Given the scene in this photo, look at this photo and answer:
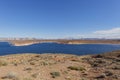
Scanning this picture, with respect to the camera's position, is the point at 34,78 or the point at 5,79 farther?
the point at 34,78

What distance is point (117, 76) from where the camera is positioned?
49.5 feet

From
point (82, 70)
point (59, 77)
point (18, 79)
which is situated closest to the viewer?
point (18, 79)

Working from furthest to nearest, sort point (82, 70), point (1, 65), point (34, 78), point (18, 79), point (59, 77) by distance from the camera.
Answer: point (1, 65) → point (82, 70) → point (59, 77) → point (34, 78) → point (18, 79)

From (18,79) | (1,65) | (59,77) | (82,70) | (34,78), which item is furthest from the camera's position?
(1,65)

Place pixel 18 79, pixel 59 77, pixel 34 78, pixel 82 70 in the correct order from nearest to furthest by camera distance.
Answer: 1. pixel 18 79
2. pixel 34 78
3. pixel 59 77
4. pixel 82 70

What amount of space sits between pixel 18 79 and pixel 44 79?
2.03 m

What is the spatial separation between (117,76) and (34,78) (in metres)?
6.25

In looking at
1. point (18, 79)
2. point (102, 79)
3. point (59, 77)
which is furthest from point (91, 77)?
point (18, 79)

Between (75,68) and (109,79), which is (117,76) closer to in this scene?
(109,79)

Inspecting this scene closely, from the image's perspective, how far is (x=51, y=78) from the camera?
49.2ft

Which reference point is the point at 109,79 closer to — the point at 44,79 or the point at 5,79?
the point at 44,79

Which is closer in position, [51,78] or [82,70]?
[51,78]

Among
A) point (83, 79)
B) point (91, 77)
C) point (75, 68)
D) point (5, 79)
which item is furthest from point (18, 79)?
point (75, 68)

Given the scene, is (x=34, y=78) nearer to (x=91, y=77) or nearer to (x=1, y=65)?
(x=91, y=77)
